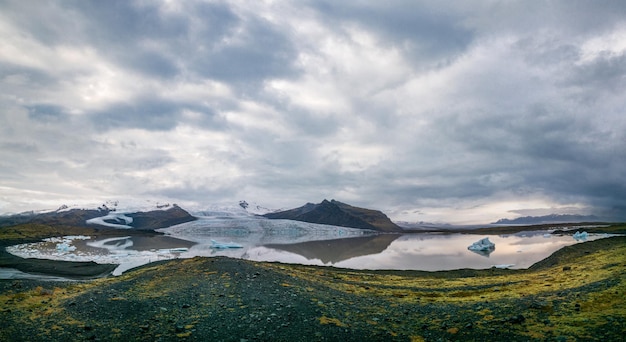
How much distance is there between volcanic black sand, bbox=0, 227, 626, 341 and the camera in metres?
9.46

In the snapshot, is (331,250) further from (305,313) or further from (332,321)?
(332,321)

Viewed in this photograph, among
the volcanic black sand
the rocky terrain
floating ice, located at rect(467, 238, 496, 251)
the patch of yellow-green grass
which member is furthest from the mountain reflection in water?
the patch of yellow-green grass

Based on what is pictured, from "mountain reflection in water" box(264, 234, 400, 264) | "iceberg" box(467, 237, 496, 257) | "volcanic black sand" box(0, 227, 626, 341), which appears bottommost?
"mountain reflection in water" box(264, 234, 400, 264)

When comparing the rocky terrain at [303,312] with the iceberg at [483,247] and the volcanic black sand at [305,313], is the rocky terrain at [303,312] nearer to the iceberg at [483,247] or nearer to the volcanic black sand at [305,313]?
the volcanic black sand at [305,313]

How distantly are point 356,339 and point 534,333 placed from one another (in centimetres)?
449

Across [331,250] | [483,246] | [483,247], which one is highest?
[483,246]

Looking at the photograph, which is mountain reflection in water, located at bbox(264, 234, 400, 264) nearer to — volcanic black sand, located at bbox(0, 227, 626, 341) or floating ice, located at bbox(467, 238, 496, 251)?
floating ice, located at bbox(467, 238, 496, 251)

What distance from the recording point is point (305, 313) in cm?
1179

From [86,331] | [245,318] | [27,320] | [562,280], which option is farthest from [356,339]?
[562,280]

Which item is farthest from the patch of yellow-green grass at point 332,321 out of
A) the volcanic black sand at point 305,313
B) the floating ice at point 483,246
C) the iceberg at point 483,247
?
the floating ice at point 483,246

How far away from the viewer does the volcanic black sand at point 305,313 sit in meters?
9.46

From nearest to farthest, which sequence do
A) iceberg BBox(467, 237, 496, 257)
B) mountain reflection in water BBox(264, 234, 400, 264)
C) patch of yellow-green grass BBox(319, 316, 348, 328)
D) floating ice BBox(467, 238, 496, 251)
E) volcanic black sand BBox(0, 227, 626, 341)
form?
1. volcanic black sand BBox(0, 227, 626, 341)
2. patch of yellow-green grass BBox(319, 316, 348, 328)
3. mountain reflection in water BBox(264, 234, 400, 264)
4. iceberg BBox(467, 237, 496, 257)
5. floating ice BBox(467, 238, 496, 251)

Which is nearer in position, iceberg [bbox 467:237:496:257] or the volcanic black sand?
the volcanic black sand

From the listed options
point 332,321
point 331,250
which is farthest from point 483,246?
point 332,321
